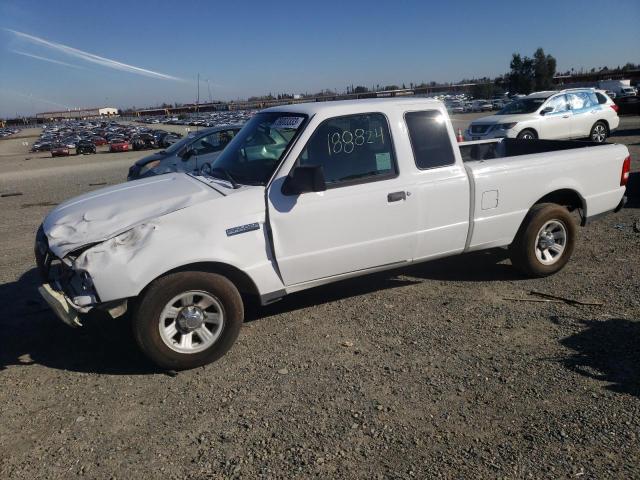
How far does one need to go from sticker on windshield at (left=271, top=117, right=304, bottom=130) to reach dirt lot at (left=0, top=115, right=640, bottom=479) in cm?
177

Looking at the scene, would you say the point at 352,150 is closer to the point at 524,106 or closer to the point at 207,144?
→ the point at 207,144

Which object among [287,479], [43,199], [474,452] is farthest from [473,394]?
[43,199]

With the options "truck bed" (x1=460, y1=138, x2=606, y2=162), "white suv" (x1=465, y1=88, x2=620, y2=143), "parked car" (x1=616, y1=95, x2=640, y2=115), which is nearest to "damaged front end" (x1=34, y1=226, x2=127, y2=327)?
"truck bed" (x1=460, y1=138, x2=606, y2=162)

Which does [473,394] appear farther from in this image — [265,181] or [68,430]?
[68,430]

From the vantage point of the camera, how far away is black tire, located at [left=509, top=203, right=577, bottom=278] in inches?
209

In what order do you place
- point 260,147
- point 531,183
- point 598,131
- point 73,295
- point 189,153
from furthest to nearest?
1. point 598,131
2. point 189,153
3. point 531,183
4. point 260,147
5. point 73,295

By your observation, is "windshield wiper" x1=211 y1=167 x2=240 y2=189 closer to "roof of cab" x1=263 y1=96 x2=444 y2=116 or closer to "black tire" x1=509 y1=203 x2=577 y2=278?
"roof of cab" x1=263 y1=96 x2=444 y2=116

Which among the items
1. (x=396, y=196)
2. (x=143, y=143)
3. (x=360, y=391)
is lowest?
(x=360, y=391)

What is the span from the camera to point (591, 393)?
3.45 metres

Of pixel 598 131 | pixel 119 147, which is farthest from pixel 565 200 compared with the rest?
pixel 119 147

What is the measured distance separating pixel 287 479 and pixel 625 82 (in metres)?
65.0

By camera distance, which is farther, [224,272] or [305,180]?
[224,272]

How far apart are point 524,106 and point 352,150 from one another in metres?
13.7

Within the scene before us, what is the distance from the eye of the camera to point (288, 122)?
15.0 ft
